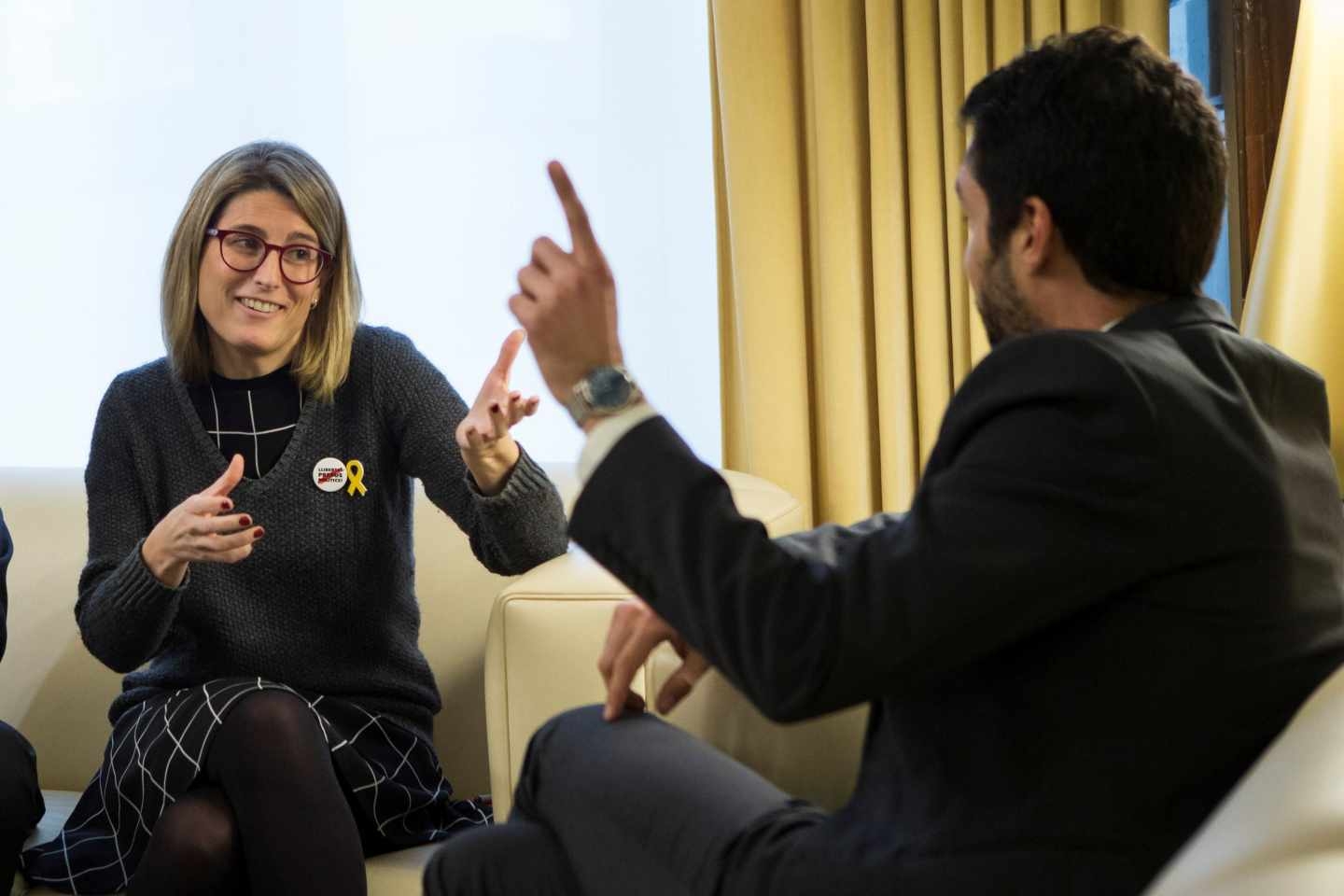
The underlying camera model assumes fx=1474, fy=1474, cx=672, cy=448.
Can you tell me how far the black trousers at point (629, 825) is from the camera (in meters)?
1.10

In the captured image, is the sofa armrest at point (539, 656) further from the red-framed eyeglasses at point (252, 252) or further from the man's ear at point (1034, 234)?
the man's ear at point (1034, 234)

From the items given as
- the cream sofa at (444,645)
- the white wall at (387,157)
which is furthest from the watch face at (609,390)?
the white wall at (387,157)

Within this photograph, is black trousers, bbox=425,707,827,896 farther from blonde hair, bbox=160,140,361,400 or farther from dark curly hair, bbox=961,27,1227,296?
blonde hair, bbox=160,140,361,400

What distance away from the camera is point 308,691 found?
76.7 inches

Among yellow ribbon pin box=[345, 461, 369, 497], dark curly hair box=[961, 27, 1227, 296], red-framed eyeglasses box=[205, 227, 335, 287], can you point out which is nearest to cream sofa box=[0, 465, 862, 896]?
yellow ribbon pin box=[345, 461, 369, 497]

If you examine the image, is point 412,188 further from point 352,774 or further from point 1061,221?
point 1061,221

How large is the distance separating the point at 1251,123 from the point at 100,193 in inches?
89.4

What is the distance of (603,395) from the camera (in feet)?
3.46

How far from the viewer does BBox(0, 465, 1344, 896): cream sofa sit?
32.3 inches

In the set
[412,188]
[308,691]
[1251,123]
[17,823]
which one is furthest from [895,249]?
[17,823]

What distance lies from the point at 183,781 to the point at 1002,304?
1140 mm

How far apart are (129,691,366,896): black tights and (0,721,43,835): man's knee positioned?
0.25 meters

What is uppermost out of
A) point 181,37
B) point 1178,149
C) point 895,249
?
point 181,37

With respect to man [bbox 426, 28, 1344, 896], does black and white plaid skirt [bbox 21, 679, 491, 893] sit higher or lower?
lower
